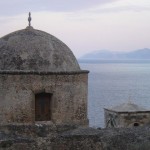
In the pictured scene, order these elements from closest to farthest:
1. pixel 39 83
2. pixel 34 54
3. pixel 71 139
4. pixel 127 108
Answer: pixel 71 139 → pixel 39 83 → pixel 34 54 → pixel 127 108

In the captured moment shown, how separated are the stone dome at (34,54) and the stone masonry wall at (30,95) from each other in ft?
0.94

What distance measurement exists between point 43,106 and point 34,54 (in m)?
1.56

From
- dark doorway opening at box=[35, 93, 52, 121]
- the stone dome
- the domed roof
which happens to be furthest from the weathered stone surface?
the domed roof

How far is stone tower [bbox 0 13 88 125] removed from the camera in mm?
12594

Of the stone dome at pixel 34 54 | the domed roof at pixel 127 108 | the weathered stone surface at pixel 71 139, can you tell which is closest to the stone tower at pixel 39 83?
the stone dome at pixel 34 54

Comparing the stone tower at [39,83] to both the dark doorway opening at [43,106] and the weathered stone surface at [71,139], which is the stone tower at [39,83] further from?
the weathered stone surface at [71,139]

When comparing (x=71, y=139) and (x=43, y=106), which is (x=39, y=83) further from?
(x=71, y=139)

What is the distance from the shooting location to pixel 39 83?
12594 mm

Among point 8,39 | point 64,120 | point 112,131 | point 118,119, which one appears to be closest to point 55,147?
point 112,131

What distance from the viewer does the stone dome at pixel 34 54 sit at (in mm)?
12766

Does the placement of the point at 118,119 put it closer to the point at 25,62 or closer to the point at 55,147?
the point at 25,62

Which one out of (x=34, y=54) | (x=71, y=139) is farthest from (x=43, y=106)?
(x=71, y=139)

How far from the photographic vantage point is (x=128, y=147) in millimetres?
10742

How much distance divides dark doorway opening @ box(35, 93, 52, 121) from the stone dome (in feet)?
2.64
